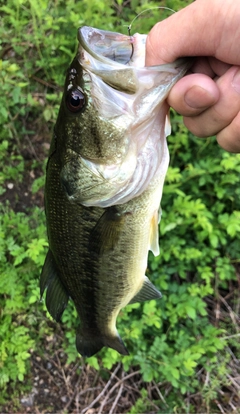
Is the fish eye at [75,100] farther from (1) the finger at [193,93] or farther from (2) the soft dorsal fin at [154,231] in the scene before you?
(2) the soft dorsal fin at [154,231]

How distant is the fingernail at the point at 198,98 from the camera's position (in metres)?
1.12

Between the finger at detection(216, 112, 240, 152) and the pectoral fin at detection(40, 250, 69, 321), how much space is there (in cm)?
96

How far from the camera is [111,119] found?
3.92 ft

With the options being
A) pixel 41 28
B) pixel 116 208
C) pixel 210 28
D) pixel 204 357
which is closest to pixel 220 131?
pixel 210 28

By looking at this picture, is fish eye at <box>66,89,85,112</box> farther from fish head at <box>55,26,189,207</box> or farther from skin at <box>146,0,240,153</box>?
skin at <box>146,0,240,153</box>

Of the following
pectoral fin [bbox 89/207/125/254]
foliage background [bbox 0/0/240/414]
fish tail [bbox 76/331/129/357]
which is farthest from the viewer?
foliage background [bbox 0/0/240/414]

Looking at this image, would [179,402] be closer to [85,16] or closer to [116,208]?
[116,208]

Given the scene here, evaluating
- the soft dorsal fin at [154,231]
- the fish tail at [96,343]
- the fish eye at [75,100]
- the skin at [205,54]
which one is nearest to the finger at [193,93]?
the skin at [205,54]

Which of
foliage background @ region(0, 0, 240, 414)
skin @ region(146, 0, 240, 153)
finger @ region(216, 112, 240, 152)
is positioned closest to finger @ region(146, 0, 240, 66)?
skin @ region(146, 0, 240, 153)

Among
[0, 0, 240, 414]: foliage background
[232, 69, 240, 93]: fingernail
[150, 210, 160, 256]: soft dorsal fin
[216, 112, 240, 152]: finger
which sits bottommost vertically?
[0, 0, 240, 414]: foliage background

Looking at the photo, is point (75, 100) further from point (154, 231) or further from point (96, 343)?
point (96, 343)

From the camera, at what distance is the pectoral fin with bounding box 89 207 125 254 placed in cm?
141

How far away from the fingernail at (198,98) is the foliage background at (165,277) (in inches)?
50.8

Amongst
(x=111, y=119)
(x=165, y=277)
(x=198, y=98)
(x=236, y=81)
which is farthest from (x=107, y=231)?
(x=165, y=277)
